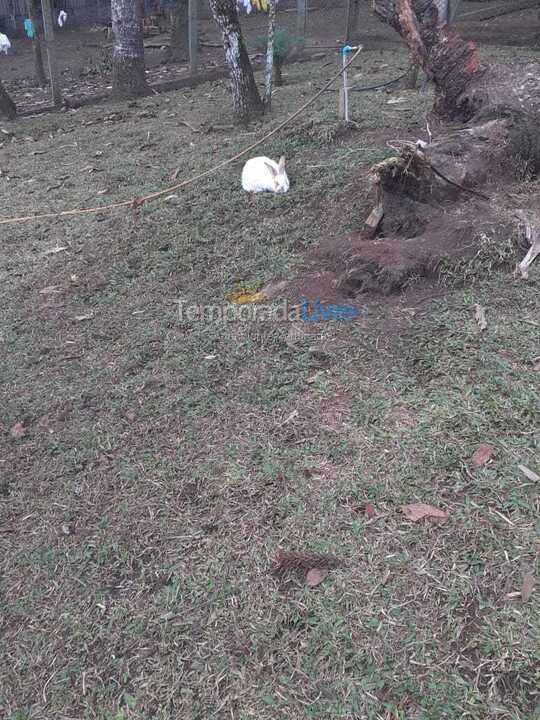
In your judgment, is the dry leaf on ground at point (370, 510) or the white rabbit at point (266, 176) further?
the white rabbit at point (266, 176)

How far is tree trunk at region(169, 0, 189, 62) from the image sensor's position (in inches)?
498

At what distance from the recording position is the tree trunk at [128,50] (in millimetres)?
9078

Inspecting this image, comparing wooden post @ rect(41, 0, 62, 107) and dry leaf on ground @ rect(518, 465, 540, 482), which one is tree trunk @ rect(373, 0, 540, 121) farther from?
wooden post @ rect(41, 0, 62, 107)

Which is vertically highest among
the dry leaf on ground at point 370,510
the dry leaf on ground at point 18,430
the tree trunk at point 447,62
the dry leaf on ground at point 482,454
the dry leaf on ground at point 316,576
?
the tree trunk at point 447,62

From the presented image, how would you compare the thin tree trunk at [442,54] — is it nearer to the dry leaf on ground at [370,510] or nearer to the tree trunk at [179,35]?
the dry leaf on ground at [370,510]

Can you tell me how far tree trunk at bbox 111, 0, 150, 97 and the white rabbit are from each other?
554cm

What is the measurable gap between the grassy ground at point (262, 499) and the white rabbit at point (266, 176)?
2.02 ft

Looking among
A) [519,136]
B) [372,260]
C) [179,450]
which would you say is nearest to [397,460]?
[179,450]

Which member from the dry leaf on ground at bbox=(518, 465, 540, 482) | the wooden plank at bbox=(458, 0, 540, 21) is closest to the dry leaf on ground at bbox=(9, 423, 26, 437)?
the dry leaf on ground at bbox=(518, 465, 540, 482)

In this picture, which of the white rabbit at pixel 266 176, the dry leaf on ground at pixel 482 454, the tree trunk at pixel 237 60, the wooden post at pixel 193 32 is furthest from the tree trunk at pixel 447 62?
the wooden post at pixel 193 32

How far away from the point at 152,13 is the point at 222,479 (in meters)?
17.4

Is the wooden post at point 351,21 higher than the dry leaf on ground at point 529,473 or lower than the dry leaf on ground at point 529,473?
higher

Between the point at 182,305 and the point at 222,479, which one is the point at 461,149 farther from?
the point at 222,479

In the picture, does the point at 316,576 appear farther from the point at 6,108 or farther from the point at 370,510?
the point at 6,108
